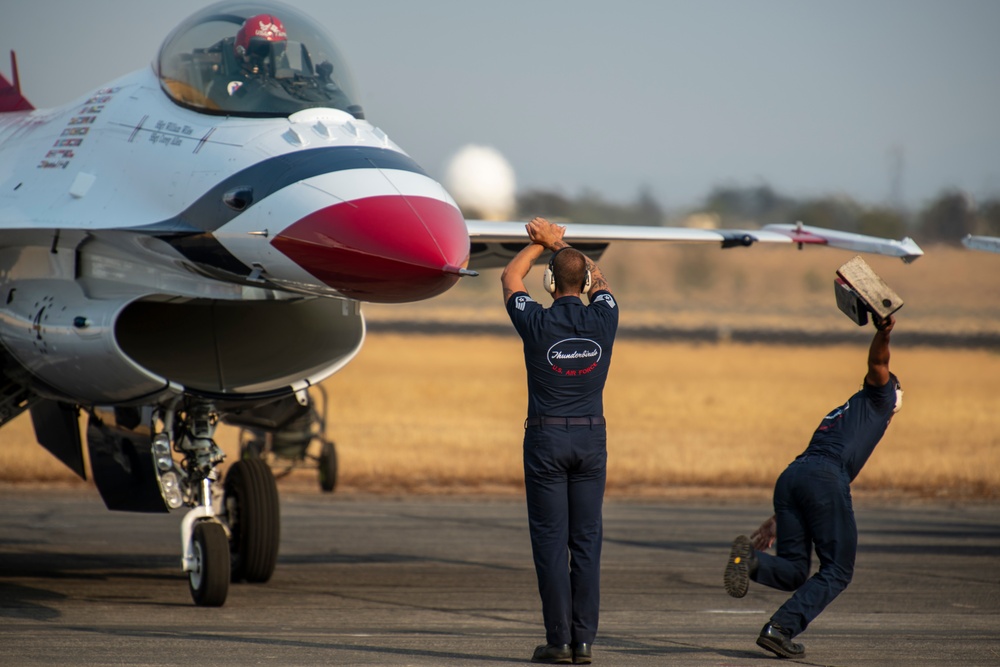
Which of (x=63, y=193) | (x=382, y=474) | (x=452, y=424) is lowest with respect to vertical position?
(x=452, y=424)

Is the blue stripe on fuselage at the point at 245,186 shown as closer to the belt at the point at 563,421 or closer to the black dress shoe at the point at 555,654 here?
the belt at the point at 563,421

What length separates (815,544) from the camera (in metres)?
6.83

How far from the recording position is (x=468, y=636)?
24.9 ft

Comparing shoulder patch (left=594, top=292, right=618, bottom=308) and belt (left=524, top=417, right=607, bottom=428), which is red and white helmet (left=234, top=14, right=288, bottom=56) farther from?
belt (left=524, top=417, right=607, bottom=428)

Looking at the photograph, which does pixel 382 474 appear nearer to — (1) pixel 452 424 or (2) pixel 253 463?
(1) pixel 452 424

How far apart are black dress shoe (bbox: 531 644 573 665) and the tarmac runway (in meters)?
0.21

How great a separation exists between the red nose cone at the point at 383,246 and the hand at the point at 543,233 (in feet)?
1.28

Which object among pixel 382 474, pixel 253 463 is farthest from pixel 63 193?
pixel 382 474

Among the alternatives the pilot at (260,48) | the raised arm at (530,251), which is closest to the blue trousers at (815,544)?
the raised arm at (530,251)

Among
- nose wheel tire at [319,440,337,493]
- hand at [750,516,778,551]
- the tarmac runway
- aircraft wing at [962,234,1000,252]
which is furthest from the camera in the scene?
nose wheel tire at [319,440,337,493]

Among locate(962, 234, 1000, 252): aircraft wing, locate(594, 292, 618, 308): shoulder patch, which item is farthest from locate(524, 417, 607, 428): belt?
locate(962, 234, 1000, 252): aircraft wing

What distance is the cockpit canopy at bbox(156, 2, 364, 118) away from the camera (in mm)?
8008

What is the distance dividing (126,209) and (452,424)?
18.3 meters

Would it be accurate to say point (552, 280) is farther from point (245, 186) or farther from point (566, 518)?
point (245, 186)
